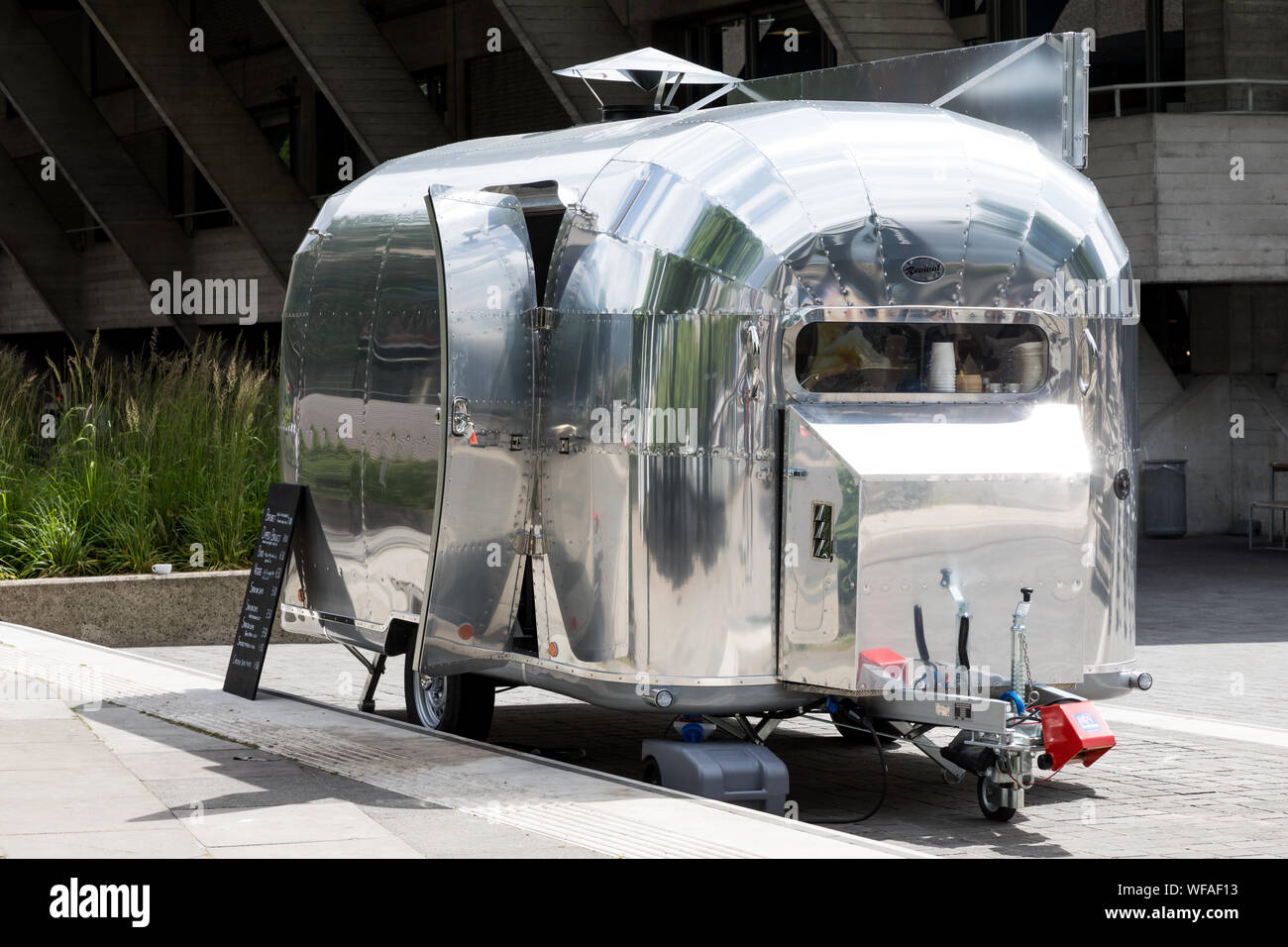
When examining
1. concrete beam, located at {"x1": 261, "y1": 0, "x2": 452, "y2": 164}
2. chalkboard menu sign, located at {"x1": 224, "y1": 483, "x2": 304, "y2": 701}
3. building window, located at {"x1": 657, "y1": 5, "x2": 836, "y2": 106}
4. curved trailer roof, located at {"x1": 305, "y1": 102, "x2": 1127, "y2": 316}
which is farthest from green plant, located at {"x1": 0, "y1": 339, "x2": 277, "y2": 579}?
building window, located at {"x1": 657, "y1": 5, "x2": 836, "y2": 106}

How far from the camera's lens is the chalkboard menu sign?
33.3 feet

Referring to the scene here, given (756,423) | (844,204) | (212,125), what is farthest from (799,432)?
(212,125)

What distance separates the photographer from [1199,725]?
10.4 meters

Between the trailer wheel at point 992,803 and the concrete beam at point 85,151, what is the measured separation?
2905 cm

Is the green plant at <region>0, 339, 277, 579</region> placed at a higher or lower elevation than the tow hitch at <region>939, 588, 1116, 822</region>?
higher

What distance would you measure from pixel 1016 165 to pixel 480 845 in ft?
13.2

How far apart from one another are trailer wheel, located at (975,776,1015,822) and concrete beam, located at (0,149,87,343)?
1339 inches

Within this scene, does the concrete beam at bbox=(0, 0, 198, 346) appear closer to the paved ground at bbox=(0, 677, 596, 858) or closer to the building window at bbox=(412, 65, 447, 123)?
the building window at bbox=(412, 65, 447, 123)

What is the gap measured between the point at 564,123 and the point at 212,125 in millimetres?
5888

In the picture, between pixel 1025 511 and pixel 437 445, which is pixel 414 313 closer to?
pixel 437 445

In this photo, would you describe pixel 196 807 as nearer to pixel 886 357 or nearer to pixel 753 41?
pixel 886 357

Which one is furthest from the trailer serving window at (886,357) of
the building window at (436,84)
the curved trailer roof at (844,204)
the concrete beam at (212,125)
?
the building window at (436,84)

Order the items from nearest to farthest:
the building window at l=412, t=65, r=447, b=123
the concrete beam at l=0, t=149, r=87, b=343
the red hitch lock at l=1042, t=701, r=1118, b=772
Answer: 1. the red hitch lock at l=1042, t=701, r=1118, b=772
2. the building window at l=412, t=65, r=447, b=123
3. the concrete beam at l=0, t=149, r=87, b=343

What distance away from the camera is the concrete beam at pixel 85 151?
3444cm
